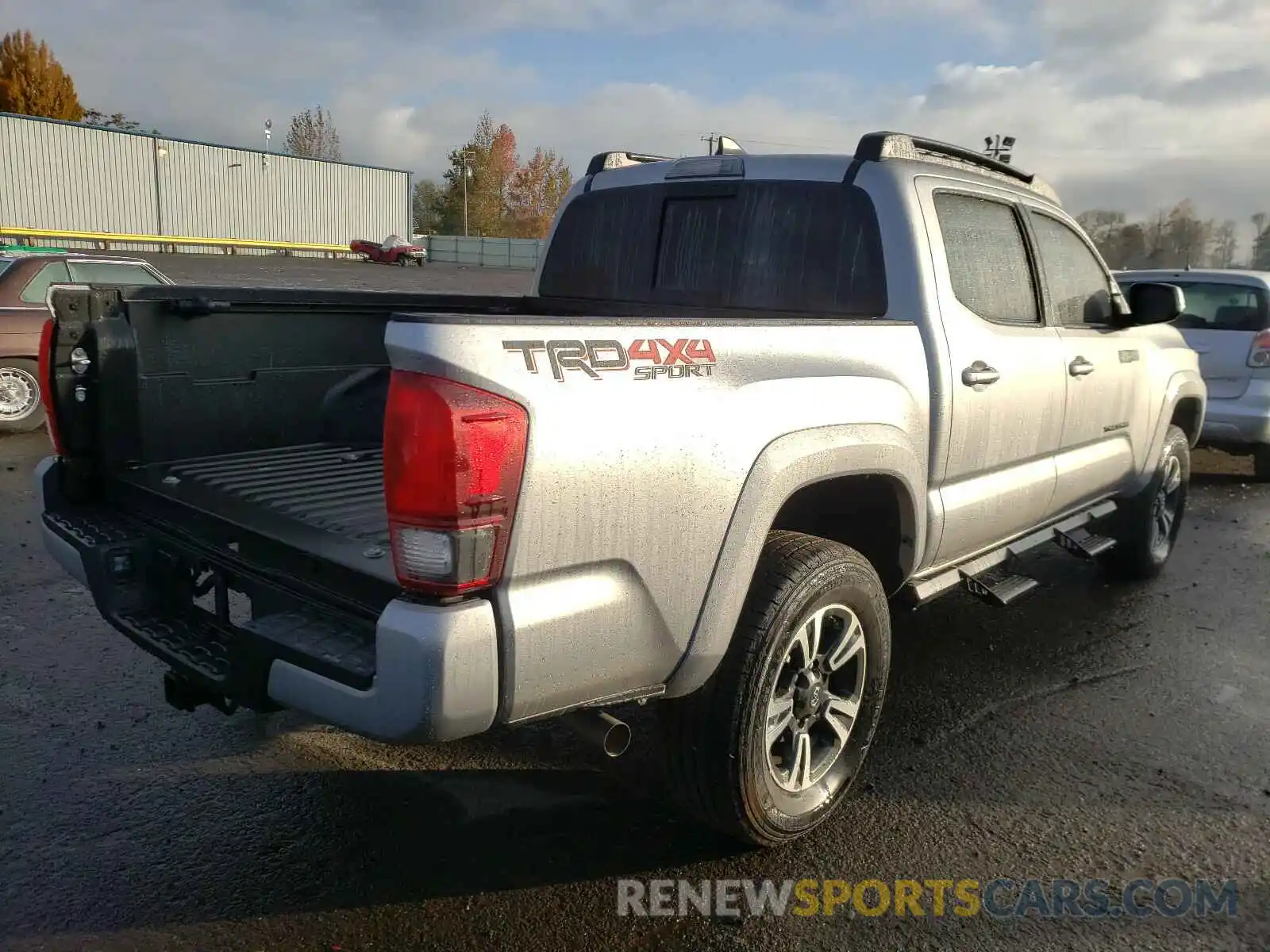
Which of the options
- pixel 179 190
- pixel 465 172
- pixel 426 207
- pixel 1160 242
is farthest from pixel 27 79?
pixel 1160 242

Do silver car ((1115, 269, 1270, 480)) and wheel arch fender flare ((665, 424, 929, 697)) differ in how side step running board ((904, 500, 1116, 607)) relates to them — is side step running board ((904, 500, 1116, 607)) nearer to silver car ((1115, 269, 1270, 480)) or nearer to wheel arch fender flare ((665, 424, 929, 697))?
wheel arch fender flare ((665, 424, 929, 697))

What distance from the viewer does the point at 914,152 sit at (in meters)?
3.91

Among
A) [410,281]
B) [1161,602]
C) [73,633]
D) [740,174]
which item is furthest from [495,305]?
[410,281]

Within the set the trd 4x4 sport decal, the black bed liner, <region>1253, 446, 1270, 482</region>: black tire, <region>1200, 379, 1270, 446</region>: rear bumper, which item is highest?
the trd 4x4 sport decal

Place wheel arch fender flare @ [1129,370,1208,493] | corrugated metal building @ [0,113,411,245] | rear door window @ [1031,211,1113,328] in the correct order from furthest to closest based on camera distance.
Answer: corrugated metal building @ [0,113,411,245]
wheel arch fender flare @ [1129,370,1208,493]
rear door window @ [1031,211,1113,328]

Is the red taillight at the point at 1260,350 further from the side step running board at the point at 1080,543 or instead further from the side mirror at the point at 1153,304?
the side step running board at the point at 1080,543

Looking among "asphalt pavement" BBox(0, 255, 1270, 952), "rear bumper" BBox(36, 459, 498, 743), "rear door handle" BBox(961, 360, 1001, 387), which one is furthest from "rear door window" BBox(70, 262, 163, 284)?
"rear door handle" BBox(961, 360, 1001, 387)

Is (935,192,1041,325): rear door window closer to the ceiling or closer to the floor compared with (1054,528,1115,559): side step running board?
closer to the ceiling

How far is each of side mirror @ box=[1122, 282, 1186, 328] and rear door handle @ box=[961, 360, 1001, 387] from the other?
160 cm

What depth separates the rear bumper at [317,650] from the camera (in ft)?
7.16

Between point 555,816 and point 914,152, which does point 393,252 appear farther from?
point 555,816

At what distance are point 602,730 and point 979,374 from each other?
6.41 ft

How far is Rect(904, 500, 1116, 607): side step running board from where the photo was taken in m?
3.87

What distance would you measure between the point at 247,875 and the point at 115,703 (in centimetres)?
145
